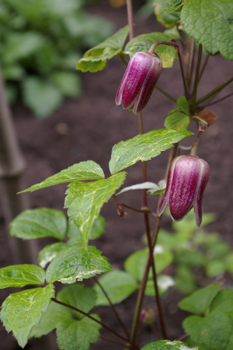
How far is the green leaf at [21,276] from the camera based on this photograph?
58 cm

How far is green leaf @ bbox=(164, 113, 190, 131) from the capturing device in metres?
0.67

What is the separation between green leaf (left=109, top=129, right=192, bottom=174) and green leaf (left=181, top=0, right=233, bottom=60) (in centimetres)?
14

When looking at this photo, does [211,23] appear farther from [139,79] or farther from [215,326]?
[215,326]

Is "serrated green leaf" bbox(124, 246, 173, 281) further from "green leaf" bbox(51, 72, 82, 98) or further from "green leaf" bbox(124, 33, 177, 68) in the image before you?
"green leaf" bbox(51, 72, 82, 98)

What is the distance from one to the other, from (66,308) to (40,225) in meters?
0.20

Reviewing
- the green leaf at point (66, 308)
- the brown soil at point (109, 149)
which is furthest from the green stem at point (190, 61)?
the brown soil at point (109, 149)

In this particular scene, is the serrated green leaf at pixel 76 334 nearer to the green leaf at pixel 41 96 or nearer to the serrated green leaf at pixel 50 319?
the serrated green leaf at pixel 50 319

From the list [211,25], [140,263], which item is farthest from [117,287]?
[211,25]

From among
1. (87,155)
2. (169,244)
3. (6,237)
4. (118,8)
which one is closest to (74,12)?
(118,8)

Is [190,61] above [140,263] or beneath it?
above

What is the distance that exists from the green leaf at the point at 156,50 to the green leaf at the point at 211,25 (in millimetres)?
112

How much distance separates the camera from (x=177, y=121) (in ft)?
2.23

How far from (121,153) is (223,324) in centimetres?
40

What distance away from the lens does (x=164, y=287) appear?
0.99 metres
